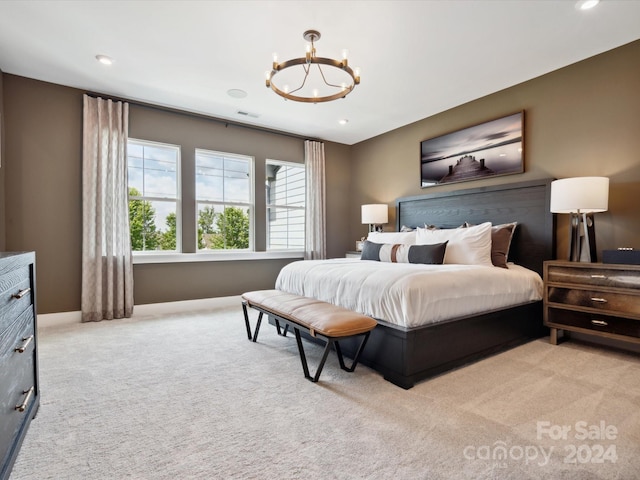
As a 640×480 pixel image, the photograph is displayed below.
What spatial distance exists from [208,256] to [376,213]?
2590 mm

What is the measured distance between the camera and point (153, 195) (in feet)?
14.5

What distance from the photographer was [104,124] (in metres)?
3.89

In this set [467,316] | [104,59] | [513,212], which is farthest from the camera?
[513,212]

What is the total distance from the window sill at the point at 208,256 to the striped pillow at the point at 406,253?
1.72m

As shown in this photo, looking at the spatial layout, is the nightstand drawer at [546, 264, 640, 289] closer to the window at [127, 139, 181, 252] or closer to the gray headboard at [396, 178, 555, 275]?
the gray headboard at [396, 178, 555, 275]

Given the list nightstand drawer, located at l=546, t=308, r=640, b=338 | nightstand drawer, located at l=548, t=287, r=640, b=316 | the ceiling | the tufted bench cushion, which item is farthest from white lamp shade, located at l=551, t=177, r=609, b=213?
the tufted bench cushion

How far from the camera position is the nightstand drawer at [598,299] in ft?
8.32

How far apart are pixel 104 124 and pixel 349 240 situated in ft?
13.4

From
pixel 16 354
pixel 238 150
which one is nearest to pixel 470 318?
pixel 16 354

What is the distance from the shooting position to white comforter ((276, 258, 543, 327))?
2217 millimetres

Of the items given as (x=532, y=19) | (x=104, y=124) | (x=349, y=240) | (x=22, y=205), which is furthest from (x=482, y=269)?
(x=22, y=205)

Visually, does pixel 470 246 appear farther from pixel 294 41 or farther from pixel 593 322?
pixel 294 41

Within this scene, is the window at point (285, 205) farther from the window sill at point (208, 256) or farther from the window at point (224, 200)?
the window at point (224, 200)

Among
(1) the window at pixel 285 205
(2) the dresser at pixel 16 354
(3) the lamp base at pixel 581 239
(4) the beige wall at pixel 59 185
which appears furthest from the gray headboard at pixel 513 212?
(2) the dresser at pixel 16 354
